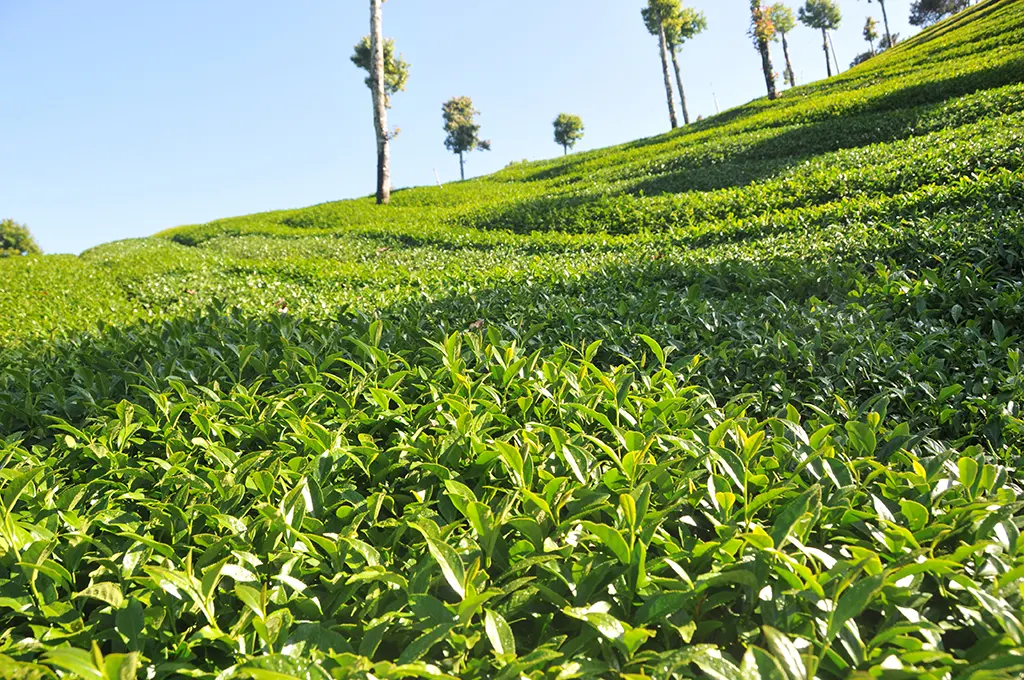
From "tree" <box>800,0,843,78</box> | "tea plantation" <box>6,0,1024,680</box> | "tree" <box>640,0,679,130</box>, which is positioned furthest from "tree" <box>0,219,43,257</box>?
"tree" <box>800,0,843,78</box>

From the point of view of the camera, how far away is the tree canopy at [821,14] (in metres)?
62.1

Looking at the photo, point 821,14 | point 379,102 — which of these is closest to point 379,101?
point 379,102

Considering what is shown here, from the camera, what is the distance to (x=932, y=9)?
197ft

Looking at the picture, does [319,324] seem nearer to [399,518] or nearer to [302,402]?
[302,402]

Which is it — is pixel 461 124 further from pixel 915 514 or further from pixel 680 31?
pixel 915 514

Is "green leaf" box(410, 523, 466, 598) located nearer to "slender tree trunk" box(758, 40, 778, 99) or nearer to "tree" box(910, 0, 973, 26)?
"slender tree trunk" box(758, 40, 778, 99)

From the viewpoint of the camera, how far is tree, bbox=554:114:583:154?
6288cm

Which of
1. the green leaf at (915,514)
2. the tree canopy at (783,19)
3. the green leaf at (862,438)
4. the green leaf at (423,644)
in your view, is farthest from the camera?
the tree canopy at (783,19)

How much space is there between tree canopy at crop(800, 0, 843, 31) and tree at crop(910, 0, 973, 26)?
25.6 ft

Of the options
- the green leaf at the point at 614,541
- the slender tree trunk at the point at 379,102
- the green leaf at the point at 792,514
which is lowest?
the green leaf at the point at 792,514

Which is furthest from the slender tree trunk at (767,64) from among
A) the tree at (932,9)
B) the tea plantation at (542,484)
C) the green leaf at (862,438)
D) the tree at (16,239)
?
the tree at (16,239)

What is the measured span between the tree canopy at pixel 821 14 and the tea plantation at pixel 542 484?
239 feet

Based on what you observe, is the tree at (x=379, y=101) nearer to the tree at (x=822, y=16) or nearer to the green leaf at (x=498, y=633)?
the green leaf at (x=498, y=633)

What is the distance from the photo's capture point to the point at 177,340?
3508mm
